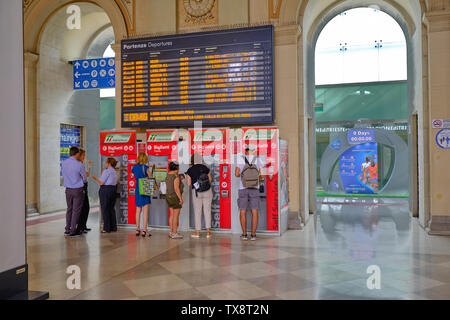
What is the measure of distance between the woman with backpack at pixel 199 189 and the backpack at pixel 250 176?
663 millimetres

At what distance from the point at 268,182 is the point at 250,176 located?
0.62 meters

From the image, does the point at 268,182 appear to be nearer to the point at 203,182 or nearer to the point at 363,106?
the point at 203,182

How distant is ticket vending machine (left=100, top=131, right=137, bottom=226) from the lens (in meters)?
8.17

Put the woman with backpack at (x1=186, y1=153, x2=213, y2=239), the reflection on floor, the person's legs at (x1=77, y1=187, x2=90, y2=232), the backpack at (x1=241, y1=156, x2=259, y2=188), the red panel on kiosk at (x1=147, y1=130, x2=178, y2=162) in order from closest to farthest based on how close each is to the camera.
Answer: the reflection on floor < the backpack at (x1=241, y1=156, x2=259, y2=188) < the woman with backpack at (x1=186, y1=153, x2=213, y2=239) < the person's legs at (x1=77, y1=187, x2=90, y2=232) < the red panel on kiosk at (x1=147, y1=130, x2=178, y2=162)

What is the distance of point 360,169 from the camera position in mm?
14352

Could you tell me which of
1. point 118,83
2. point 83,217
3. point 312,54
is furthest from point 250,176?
point 312,54

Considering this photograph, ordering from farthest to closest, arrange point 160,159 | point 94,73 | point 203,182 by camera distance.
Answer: point 94,73 < point 160,159 < point 203,182

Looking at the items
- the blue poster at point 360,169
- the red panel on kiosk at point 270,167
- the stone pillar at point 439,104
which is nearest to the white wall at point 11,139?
the red panel on kiosk at point 270,167

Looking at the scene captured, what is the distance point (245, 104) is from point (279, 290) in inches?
185

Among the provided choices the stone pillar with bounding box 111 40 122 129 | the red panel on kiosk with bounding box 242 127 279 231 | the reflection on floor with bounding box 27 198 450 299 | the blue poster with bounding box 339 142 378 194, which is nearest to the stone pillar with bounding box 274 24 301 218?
the red panel on kiosk with bounding box 242 127 279 231

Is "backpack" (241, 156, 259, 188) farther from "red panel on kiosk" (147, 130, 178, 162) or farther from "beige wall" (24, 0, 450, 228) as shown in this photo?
"red panel on kiosk" (147, 130, 178, 162)

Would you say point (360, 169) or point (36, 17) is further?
point (360, 169)

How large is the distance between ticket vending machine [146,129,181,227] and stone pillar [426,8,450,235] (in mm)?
5051
